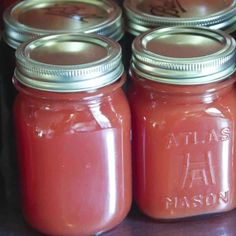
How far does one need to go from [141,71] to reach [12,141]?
0.21m

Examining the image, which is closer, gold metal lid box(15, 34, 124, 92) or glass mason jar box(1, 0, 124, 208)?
gold metal lid box(15, 34, 124, 92)

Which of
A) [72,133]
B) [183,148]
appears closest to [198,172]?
[183,148]

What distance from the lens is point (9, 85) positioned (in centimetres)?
88

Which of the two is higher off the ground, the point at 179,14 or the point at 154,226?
the point at 179,14

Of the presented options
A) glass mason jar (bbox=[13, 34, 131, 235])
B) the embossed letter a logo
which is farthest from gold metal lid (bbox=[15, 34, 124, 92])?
the embossed letter a logo

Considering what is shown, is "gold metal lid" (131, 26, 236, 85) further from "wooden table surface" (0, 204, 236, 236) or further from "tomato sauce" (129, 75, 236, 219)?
"wooden table surface" (0, 204, 236, 236)

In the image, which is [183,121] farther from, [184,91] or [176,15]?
[176,15]

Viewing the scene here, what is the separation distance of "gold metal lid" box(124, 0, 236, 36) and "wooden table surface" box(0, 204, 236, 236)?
201mm

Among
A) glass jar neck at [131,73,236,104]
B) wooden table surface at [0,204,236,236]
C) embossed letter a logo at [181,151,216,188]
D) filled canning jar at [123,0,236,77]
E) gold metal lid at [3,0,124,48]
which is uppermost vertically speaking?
filled canning jar at [123,0,236,77]

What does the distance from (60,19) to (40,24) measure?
2 centimetres

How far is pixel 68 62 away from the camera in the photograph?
2.40 feet

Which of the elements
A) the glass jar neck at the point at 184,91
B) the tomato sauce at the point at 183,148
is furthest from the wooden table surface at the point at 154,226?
the glass jar neck at the point at 184,91

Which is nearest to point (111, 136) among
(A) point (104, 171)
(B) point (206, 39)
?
(A) point (104, 171)

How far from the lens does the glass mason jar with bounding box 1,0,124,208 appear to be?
82cm
